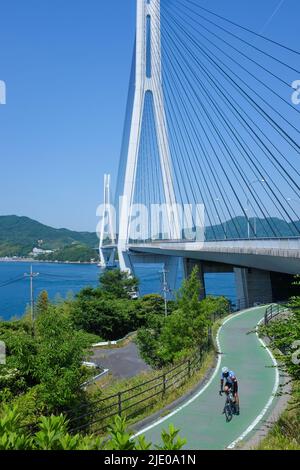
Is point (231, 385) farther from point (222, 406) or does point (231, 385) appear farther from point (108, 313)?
point (108, 313)

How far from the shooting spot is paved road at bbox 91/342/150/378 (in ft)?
74.2

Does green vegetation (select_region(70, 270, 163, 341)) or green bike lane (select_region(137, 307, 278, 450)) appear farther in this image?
green vegetation (select_region(70, 270, 163, 341))

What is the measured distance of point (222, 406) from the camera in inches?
419

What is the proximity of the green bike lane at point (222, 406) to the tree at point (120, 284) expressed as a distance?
2844 centimetres

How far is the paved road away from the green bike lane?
6875mm

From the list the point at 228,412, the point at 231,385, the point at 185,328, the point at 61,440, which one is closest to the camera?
the point at 61,440

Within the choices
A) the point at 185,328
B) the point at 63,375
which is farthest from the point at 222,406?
the point at 185,328

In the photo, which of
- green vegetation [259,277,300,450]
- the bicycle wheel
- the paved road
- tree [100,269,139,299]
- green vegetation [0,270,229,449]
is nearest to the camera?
green vegetation [0,270,229,449]

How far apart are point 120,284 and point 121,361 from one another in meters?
21.1

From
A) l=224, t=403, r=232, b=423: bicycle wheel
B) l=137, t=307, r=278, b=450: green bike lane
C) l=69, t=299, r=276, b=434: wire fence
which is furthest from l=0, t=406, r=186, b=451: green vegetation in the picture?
l=224, t=403, r=232, b=423: bicycle wheel

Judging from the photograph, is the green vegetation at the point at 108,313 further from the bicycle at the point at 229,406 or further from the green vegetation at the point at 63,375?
the bicycle at the point at 229,406

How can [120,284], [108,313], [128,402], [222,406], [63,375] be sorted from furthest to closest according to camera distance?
Answer: 1. [120,284]
2. [108,313]
3. [128,402]
4. [222,406]
5. [63,375]

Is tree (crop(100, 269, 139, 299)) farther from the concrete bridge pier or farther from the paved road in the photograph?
the paved road

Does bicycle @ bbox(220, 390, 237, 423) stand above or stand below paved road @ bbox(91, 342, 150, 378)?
above
